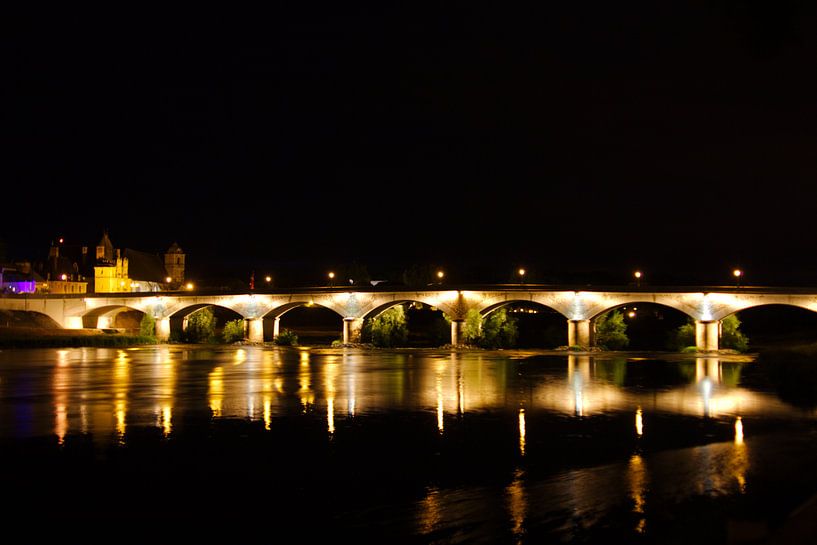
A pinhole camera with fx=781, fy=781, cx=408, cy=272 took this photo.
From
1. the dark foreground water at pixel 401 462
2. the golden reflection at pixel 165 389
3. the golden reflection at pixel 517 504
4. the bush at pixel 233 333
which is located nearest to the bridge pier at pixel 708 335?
the dark foreground water at pixel 401 462

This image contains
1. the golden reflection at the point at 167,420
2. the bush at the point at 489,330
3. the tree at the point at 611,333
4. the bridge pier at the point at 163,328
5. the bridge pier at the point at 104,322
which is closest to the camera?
the golden reflection at the point at 167,420

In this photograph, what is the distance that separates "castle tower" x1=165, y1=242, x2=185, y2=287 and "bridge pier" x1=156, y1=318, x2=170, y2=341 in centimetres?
6166

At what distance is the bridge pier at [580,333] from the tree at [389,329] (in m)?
17.2

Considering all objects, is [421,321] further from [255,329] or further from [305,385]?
[305,385]

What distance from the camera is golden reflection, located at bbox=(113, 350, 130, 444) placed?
2320 centimetres

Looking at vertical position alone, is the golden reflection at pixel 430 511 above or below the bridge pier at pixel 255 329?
below

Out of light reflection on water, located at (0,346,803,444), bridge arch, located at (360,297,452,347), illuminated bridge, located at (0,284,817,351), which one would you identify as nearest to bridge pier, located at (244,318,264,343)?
illuminated bridge, located at (0,284,817,351)

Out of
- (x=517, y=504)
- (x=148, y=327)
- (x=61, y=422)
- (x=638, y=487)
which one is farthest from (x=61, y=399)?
(x=148, y=327)

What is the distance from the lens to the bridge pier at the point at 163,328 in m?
84.0

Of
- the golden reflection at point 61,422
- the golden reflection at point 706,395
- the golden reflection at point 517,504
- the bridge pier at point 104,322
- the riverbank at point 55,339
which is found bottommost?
the golden reflection at point 706,395

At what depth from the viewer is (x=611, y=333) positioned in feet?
236

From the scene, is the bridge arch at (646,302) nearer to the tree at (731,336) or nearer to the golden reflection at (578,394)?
the tree at (731,336)

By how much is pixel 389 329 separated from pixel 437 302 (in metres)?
6.72

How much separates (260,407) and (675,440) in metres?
14.3
